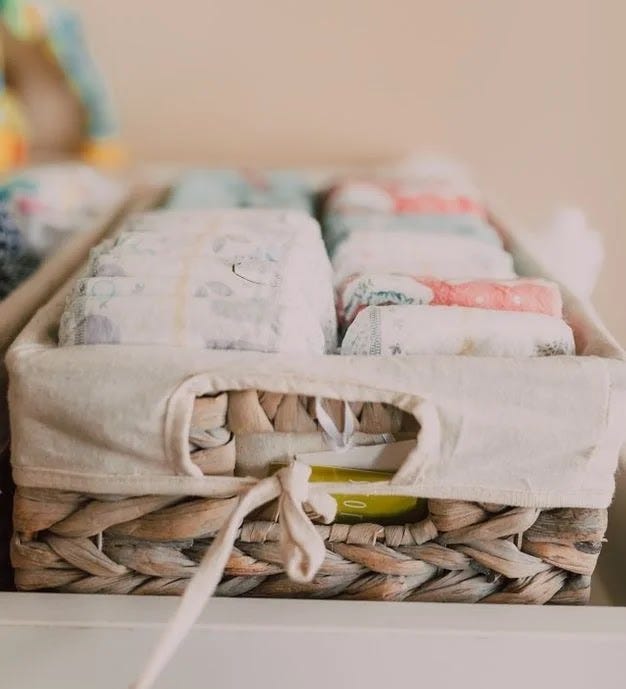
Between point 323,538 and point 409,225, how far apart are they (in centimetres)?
39

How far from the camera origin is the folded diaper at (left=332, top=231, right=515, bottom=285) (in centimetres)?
65

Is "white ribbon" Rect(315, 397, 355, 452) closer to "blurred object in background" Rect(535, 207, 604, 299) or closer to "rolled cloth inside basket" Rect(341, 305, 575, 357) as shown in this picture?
"rolled cloth inside basket" Rect(341, 305, 575, 357)

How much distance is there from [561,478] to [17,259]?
53 cm

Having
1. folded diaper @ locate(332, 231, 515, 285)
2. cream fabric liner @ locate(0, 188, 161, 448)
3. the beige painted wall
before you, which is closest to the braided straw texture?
cream fabric liner @ locate(0, 188, 161, 448)

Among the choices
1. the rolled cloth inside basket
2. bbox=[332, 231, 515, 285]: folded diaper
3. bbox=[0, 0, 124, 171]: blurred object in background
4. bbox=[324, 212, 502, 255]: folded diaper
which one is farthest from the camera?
bbox=[0, 0, 124, 171]: blurred object in background

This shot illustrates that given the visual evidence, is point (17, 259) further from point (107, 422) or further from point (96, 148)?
point (96, 148)

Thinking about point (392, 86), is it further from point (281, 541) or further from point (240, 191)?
point (281, 541)

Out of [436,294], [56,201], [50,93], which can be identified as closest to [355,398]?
[436,294]

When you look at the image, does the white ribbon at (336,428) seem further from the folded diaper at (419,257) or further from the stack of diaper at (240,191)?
the stack of diaper at (240,191)

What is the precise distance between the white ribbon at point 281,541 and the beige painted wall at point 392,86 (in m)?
0.91

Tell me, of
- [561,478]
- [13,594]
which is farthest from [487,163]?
[13,594]

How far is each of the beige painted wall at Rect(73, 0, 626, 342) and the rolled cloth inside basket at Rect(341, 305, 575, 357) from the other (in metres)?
0.77

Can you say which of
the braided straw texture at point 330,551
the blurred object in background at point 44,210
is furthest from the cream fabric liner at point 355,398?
the blurred object in background at point 44,210

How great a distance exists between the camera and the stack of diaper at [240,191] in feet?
2.94
